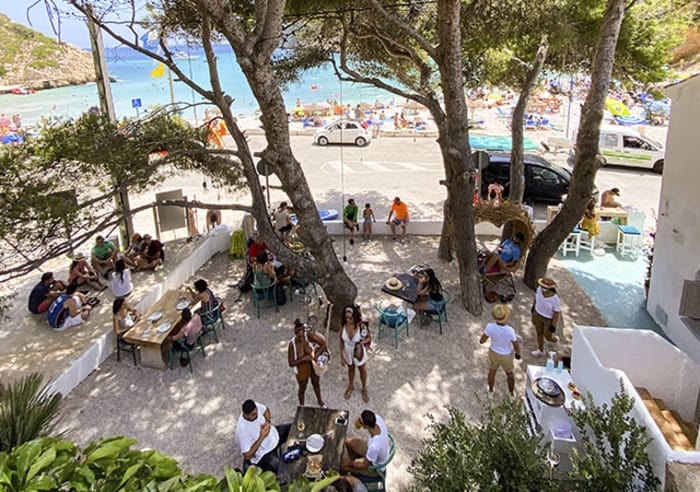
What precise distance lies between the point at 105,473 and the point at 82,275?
8233 millimetres

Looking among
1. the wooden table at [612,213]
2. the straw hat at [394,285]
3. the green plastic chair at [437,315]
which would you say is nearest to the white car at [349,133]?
the wooden table at [612,213]

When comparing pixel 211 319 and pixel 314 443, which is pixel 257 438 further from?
pixel 211 319

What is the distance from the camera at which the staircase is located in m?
4.66

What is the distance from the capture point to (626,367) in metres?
5.64

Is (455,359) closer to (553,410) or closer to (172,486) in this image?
(553,410)

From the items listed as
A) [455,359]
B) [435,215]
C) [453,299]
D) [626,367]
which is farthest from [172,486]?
[435,215]

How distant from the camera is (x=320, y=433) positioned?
17.7 ft

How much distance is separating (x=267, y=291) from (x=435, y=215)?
22.6 feet

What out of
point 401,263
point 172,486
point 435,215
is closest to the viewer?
point 172,486

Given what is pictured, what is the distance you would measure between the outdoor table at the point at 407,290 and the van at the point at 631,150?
522 inches

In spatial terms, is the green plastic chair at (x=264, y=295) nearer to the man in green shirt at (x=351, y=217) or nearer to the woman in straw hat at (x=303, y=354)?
the woman in straw hat at (x=303, y=354)

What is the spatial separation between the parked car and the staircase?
1051cm

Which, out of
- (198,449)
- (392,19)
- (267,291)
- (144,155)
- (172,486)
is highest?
(392,19)

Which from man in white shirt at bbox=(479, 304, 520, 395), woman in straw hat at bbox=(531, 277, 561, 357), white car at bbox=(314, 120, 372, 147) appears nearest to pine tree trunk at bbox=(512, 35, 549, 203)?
woman in straw hat at bbox=(531, 277, 561, 357)
